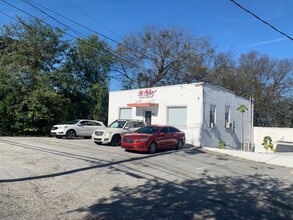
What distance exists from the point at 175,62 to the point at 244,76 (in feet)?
36.2

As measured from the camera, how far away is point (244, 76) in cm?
3944

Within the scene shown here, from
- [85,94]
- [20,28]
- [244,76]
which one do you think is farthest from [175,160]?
[244,76]

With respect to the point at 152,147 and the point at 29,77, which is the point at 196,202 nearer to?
the point at 152,147

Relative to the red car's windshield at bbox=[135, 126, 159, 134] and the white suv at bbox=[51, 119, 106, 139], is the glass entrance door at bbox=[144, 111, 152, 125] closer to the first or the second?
the white suv at bbox=[51, 119, 106, 139]

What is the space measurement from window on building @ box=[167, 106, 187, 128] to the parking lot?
8.43 metres

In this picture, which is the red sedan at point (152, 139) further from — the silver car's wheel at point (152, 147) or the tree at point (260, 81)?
the tree at point (260, 81)

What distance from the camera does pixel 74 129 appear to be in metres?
20.6

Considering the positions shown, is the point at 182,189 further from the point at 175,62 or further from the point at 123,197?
the point at 175,62

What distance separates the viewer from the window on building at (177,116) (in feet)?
66.3

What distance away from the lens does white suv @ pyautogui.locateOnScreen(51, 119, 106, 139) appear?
66.3 ft

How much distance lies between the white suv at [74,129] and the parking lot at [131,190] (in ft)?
27.1

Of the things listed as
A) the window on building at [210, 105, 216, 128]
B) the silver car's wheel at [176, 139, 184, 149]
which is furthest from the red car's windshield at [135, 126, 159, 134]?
the window on building at [210, 105, 216, 128]

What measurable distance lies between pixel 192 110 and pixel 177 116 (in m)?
1.36

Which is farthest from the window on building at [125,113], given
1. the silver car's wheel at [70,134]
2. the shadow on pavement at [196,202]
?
the shadow on pavement at [196,202]
